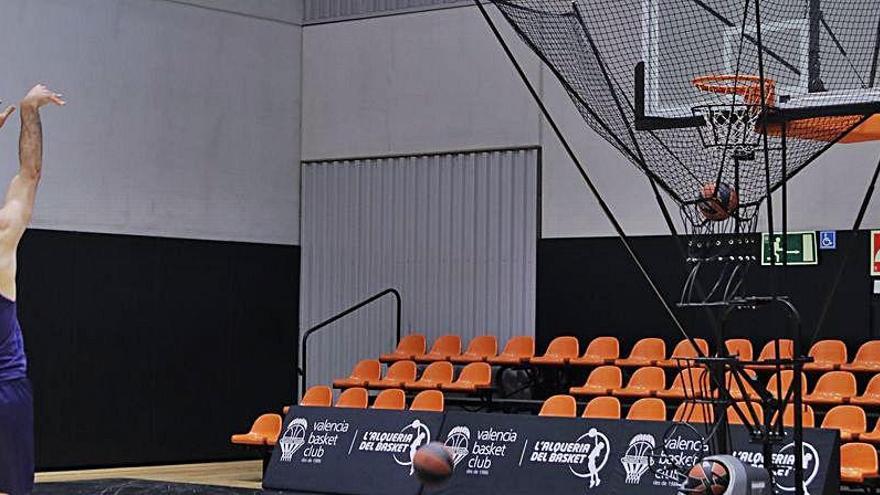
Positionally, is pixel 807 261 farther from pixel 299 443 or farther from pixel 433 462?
pixel 433 462

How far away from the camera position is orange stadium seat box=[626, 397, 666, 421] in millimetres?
13562

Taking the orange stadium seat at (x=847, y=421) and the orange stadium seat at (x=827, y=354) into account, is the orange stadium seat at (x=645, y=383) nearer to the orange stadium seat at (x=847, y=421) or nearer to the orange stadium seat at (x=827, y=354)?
the orange stadium seat at (x=827, y=354)

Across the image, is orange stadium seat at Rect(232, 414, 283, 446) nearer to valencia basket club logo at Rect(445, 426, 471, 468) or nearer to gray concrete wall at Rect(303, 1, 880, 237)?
valencia basket club logo at Rect(445, 426, 471, 468)

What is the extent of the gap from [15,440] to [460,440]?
7.97m

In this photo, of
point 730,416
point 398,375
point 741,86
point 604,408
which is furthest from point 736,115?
point 398,375

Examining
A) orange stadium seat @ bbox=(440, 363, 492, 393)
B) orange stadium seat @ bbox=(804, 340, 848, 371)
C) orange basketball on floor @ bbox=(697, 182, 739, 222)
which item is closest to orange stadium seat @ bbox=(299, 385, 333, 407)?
orange stadium seat @ bbox=(440, 363, 492, 393)

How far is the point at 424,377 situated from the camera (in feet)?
57.4

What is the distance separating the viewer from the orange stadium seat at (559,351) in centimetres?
1701

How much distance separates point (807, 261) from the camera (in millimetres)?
16453

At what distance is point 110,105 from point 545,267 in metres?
6.00

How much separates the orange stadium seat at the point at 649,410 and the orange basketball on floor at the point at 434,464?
9.08 metres

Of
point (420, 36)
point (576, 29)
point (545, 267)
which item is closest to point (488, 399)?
point (545, 267)

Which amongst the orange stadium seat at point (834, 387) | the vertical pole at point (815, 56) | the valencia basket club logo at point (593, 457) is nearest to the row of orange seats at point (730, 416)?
the valencia basket club logo at point (593, 457)

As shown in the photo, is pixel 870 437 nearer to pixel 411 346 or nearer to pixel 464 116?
pixel 411 346
